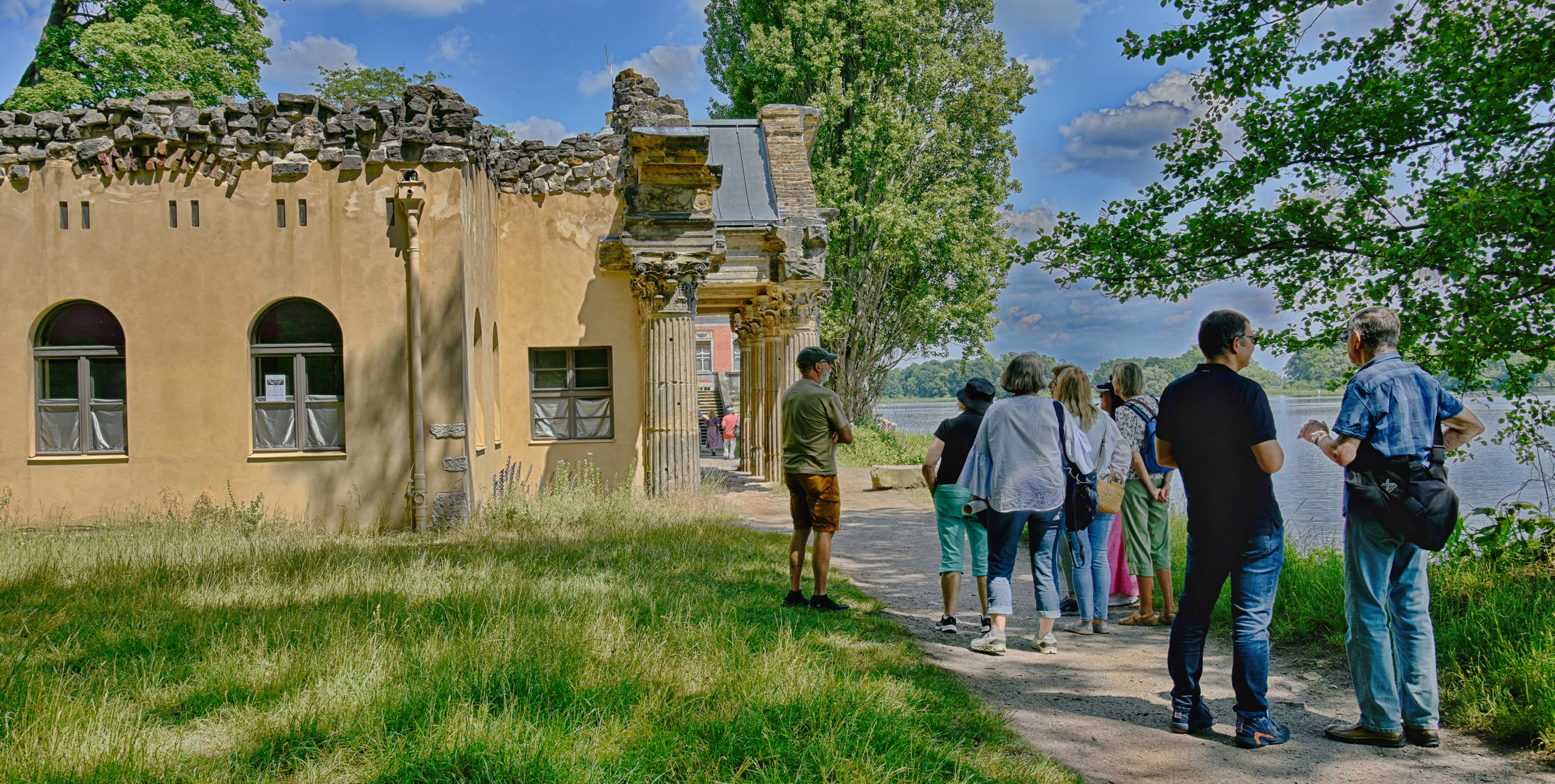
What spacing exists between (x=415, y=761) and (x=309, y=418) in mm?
9721

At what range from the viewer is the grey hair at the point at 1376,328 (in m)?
4.42

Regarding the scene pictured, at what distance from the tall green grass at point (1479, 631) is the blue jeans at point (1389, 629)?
0.47 meters

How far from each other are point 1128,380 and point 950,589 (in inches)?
84.5

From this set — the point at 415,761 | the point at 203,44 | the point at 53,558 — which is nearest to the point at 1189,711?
the point at 415,761

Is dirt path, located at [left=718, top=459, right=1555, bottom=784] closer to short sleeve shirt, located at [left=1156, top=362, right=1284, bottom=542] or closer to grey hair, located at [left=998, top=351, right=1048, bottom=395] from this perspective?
short sleeve shirt, located at [left=1156, top=362, right=1284, bottom=542]

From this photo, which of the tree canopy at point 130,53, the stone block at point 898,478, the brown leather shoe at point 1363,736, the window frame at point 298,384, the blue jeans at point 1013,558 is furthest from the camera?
the tree canopy at point 130,53

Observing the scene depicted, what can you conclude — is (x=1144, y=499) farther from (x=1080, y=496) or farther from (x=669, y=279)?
(x=669, y=279)

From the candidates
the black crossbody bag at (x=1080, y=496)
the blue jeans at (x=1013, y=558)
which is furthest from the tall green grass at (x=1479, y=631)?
the blue jeans at (x=1013, y=558)

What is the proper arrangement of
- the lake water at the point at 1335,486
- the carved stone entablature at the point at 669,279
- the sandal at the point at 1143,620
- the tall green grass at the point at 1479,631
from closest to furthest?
the tall green grass at the point at 1479,631 → the sandal at the point at 1143,620 → the carved stone entablature at the point at 669,279 → the lake water at the point at 1335,486

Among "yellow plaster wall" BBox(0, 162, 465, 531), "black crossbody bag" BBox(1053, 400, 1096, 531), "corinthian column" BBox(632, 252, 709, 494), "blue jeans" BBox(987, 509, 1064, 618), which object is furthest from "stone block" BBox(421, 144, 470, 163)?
"blue jeans" BBox(987, 509, 1064, 618)

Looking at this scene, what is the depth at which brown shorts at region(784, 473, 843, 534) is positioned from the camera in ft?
22.2

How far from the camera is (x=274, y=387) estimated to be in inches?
472

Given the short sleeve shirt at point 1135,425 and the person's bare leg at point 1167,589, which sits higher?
the short sleeve shirt at point 1135,425

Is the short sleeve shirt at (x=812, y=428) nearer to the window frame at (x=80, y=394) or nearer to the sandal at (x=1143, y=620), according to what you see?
the sandal at (x=1143, y=620)
